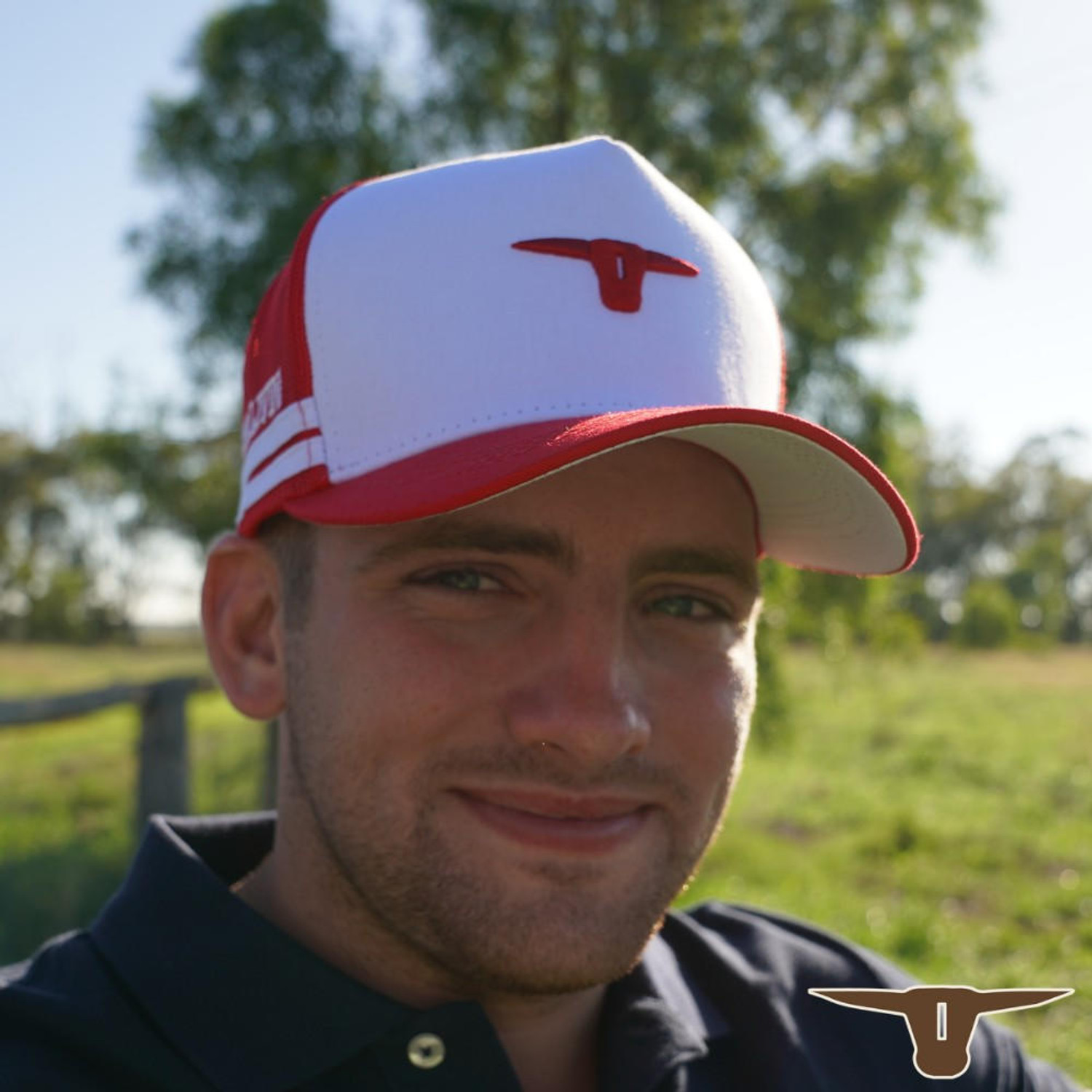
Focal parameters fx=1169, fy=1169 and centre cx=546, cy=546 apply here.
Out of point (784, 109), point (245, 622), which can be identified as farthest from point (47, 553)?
point (245, 622)

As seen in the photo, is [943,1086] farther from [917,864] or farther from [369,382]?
[917,864]

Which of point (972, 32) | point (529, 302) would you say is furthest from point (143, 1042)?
point (972, 32)

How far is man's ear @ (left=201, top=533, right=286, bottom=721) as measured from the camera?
169 cm

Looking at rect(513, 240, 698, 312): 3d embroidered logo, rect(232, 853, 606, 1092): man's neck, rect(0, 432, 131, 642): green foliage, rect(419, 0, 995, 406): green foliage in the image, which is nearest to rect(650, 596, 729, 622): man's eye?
rect(513, 240, 698, 312): 3d embroidered logo

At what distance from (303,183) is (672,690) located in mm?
7367

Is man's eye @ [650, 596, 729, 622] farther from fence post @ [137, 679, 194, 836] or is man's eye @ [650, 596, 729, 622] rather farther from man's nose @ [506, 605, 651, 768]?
fence post @ [137, 679, 194, 836]

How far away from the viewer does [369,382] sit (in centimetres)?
147

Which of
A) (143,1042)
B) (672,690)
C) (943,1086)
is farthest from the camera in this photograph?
(943,1086)

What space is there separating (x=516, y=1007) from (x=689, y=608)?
1.95 feet

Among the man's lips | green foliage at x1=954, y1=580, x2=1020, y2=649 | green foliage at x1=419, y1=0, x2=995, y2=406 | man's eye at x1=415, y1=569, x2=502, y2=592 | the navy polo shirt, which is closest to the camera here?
the navy polo shirt

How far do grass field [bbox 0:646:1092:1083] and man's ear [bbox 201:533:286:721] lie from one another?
366cm

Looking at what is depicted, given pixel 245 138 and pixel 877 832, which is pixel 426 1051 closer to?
pixel 877 832

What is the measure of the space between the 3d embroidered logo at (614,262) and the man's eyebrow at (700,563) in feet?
1.08

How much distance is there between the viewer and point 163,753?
5707 mm
